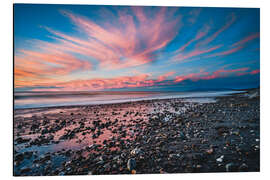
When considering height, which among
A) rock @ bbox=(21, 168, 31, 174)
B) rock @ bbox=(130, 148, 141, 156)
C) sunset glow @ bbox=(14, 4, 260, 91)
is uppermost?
sunset glow @ bbox=(14, 4, 260, 91)

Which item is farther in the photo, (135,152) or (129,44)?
(129,44)

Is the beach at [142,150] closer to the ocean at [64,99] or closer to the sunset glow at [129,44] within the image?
the ocean at [64,99]

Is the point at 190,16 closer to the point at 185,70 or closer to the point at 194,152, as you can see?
the point at 185,70

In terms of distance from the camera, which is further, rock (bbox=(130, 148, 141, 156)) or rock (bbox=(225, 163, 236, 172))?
rock (bbox=(130, 148, 141, 156))

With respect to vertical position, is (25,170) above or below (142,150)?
below

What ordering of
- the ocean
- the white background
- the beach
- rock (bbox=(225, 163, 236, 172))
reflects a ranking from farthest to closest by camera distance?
1. the ocean
2. the white background
3. the beach
4. rock (bbox=(225, 163, 236, 172))

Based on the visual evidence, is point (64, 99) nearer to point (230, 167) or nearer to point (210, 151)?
point (210, 151)

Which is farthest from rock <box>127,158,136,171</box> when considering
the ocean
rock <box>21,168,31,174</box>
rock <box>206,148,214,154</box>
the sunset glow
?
the ocean

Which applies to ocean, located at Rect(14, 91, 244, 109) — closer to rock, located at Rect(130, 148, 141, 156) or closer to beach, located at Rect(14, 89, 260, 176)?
beach, located at Rect(14, 89, 260, 176)

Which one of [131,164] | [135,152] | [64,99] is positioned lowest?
[131,164]

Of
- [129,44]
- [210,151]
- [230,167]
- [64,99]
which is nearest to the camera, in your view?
[230,167]

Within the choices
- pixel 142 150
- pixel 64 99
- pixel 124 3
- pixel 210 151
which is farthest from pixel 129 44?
pixel 64 99

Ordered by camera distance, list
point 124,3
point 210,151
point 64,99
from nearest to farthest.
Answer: point 210,151 → point 124,3 → point 64,99

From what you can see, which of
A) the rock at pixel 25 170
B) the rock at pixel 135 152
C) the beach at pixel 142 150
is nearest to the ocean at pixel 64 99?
the beach at pixel 142 150
